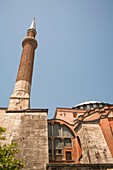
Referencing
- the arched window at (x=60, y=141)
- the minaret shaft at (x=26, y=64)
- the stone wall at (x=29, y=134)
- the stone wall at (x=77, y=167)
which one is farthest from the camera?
the minaret shaft at (x=26, y=64)

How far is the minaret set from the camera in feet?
45.0

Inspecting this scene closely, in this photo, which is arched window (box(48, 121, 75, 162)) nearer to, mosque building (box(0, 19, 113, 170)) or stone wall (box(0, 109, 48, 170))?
mosque building (box(0, 19, 113, 170))

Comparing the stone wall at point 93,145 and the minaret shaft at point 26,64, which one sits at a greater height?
the minaret shaft at point 26,64

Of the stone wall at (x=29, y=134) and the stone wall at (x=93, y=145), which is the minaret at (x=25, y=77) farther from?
the stone wall at (x=93, y=145)

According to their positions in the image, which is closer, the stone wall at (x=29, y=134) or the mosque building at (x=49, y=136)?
the stone wall at (x=29, y=134)

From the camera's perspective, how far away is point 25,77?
1639 centimetres

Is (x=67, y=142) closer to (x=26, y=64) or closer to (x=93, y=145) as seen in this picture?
(x=93, y=145)

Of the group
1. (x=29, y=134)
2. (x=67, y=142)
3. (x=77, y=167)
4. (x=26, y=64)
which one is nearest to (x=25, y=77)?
(x=26, y=64)

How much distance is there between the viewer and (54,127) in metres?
14.5

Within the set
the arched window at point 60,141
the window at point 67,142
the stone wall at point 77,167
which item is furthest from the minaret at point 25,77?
the stone wall at point 77,167

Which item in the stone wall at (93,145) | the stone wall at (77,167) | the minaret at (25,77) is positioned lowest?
the stone wall at (77,167)

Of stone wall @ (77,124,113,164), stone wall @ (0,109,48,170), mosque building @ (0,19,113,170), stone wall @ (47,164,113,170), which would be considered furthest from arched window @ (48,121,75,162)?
stone wall @ (47,164,113,170)

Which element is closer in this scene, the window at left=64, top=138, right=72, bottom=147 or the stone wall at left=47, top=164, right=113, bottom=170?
the stone wall at left=47, top=164, right=113, bottom=170

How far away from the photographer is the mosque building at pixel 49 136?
793 centimetres
